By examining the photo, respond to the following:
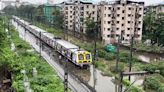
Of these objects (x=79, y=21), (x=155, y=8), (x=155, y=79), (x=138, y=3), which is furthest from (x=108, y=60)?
(x=155, y=8)

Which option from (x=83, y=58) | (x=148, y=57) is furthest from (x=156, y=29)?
(x=83, y=58)

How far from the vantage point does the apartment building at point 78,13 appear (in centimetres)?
6419

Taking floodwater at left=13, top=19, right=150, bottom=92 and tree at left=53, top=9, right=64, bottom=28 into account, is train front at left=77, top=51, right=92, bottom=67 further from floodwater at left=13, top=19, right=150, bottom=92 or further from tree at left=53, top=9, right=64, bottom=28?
tree at left=53, top=9, right=64, bottom=28

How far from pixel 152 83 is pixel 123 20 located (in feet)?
101

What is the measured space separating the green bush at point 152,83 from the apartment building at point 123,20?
92.0 ft

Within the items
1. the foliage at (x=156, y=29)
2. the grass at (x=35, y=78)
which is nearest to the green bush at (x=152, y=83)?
the grass at (x=35, y=78)

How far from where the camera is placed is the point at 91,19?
60.4 m

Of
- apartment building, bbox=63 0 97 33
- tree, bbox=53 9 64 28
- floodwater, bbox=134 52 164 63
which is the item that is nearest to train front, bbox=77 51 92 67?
floodwater, bbox=134 52 164 63

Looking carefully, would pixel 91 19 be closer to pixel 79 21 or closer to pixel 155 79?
pixel 79 21

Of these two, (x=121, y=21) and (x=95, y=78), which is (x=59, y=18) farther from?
(x=95, y=78)

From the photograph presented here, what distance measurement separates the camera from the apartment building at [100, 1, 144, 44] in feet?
175

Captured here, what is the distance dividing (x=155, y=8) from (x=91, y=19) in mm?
19343

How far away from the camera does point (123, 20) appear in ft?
177

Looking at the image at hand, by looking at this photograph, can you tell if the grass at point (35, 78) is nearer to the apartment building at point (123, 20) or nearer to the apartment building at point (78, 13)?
the apartment building at point (123, 20)
